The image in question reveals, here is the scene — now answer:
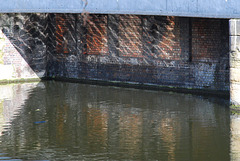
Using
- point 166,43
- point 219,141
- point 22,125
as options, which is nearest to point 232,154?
point 219,141

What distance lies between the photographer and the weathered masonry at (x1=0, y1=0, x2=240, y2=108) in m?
14.3

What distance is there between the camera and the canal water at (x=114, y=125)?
9.91 metres

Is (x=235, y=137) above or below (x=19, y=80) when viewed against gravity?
below

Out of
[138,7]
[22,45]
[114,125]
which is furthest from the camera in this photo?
[22,45]

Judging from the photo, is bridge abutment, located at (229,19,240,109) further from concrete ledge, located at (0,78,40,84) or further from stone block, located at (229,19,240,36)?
concrete ledge, located at (0,78,40,84)

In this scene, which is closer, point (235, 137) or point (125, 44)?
point (235, 137)

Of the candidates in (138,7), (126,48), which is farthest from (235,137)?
(126,48)

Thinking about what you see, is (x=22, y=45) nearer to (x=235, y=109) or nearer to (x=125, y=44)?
(x=125, y=44)

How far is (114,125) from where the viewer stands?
11953 mm

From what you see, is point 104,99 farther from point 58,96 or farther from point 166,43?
point 166,43

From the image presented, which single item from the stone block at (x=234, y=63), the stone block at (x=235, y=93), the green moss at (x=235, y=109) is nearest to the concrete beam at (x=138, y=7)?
the stone block at (x=234, y=63)

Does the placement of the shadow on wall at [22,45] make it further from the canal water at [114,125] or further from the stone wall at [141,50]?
the canal water at [114,125]

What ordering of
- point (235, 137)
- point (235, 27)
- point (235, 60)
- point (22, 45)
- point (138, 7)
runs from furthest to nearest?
point (22, 45) → point (138, 7) → point (235, 60) → point (235, 27) → point (235, 137)

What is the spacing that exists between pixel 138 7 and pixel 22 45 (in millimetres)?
4892
